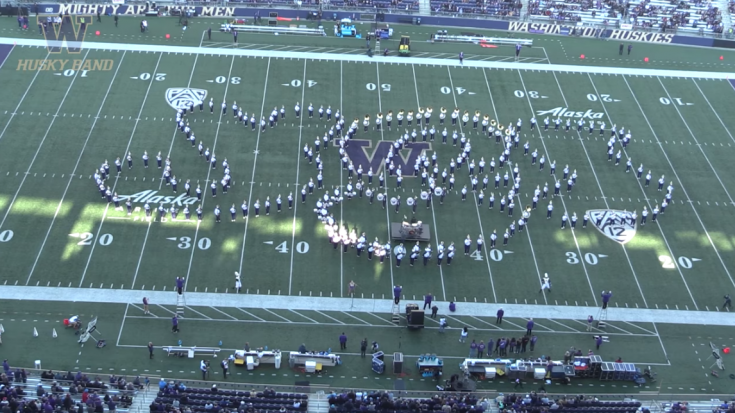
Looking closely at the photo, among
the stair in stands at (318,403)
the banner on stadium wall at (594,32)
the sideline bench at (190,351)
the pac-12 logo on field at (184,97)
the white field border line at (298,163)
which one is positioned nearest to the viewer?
the stair in stands at (318,403)

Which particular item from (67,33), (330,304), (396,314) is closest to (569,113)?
(396,314)

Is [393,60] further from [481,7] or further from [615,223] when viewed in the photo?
[615,223]

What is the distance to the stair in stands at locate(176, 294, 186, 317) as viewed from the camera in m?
30.7

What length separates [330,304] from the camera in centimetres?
3158

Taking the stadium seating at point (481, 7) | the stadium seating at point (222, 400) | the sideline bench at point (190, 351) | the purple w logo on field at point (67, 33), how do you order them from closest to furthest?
1. the stadium seating at point (222, 400)
2. the sideline bench at point (190, 351)
3. the purple w logo on field at point (67, 33)
4. the stadium seating at point (481, 7)

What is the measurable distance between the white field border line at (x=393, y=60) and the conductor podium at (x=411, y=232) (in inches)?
616

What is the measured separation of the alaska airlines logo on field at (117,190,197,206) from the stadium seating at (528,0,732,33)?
2681 centimetres

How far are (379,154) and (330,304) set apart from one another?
990cm

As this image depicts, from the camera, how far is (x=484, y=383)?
28484mm

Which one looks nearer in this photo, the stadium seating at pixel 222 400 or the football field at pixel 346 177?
the stadium seating at pixel 222 400

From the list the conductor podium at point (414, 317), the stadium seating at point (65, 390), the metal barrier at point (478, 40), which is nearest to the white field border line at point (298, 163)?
the conductor podium at point (414, 317)

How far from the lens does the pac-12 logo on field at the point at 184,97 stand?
4247 centimetres

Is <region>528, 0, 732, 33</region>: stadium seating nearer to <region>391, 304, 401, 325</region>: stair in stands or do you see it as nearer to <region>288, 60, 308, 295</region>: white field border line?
<region>288, 60, 308, 295</region>: white field border line

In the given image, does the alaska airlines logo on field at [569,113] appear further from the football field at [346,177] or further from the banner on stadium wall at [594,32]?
the banner on stadium wall at [594,32]
